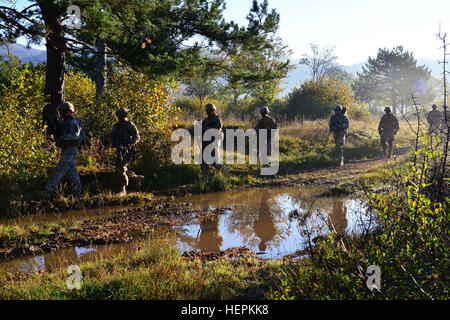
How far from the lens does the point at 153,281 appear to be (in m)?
3.48

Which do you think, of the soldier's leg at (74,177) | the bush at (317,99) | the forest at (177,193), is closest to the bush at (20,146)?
the forest at (177,193)

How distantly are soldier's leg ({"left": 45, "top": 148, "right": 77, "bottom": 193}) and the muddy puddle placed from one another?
100cm

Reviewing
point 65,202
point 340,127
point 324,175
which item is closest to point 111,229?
point 65,202

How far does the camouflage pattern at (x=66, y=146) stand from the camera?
7.86 metres

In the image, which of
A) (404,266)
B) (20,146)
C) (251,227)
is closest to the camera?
(404,266)

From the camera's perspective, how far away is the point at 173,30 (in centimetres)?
1120

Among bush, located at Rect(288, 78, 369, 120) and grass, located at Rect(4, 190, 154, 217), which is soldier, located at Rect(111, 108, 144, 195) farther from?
bush, located at Rect(288, 78, 369, 120)

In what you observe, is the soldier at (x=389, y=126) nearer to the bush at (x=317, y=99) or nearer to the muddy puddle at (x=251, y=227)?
the muddy puddle at (x=251, y=227)

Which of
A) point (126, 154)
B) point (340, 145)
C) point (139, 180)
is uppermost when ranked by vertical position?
point (340, 145)

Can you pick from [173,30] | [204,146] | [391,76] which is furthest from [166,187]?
[391,76]

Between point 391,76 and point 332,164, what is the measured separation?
45.2 meters

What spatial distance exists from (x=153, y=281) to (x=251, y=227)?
11.6 feet

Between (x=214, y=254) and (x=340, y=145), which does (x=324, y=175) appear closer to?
(x=340, y=145)

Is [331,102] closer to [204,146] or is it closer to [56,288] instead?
[204,146]
